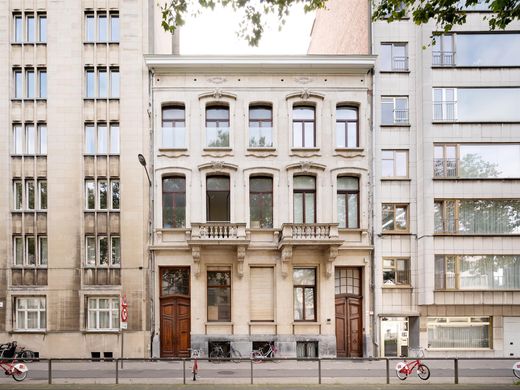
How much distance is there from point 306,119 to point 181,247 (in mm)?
8963

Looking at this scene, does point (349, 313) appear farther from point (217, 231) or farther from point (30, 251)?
point (30, 251)

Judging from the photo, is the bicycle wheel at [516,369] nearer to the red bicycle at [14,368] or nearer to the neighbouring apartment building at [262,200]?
the neighbouring apartment building at [262,200]

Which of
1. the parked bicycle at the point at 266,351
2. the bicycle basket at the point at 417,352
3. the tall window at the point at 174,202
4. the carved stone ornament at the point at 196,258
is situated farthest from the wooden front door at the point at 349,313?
the tall window at the point at 174,202

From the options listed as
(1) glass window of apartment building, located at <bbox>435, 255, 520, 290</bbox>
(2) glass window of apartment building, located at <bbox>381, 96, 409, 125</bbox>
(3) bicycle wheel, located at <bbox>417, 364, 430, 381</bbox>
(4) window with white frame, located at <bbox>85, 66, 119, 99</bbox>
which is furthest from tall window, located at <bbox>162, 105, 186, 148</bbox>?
(3) bicycle wheel, located at <bbox>417, 364, 430, 381</bbox>

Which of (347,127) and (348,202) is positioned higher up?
(347,127)

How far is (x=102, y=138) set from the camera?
2336cm

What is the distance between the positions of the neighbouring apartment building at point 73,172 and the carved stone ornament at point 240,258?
4477mm

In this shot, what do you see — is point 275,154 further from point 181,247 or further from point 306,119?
point 181,247

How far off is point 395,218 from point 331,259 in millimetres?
3904

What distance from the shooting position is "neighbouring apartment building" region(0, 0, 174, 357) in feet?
73.5

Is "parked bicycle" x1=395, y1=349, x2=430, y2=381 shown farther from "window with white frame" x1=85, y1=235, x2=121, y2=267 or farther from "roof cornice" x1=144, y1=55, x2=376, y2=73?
"roof cornice" x1=144, y1=55, x2=376, y2=73

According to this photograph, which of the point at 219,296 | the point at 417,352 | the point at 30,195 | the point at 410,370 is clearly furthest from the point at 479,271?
the point at 30,195

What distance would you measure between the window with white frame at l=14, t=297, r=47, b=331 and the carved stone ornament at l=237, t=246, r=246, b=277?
381 inches

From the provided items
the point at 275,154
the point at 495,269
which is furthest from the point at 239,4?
the point at 495,269
